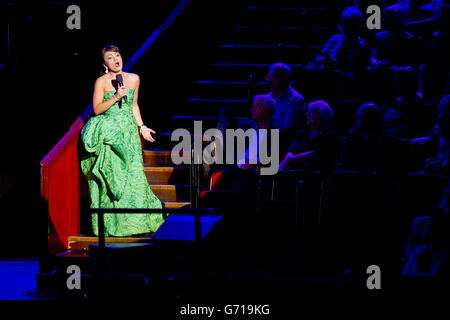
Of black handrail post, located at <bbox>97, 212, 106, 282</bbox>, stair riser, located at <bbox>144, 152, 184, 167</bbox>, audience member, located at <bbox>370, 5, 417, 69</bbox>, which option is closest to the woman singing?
stair riser, located at <bbox>144, 152, 184, 167</bbox>

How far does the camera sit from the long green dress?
21.8ft

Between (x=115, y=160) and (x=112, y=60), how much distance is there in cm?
79

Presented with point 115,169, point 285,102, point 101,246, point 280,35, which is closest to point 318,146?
point 285,102

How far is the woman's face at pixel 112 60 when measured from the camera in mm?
6488

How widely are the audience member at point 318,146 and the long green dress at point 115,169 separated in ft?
3.86

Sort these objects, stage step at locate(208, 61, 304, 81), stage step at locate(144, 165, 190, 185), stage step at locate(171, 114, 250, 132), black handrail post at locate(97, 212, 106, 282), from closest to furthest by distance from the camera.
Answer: black handrail post at locate(97, 212, 106, 282) → stage step at locate(144, 165, 190, 185) → stage step at locate(171, 114, 250, 132) → stage step at locate(208, 61, 304, 81)

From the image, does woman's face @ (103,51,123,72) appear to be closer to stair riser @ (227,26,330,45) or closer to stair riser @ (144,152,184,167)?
stair riser @ (144,152,184,167)

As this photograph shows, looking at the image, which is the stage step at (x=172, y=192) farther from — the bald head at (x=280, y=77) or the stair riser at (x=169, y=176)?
the bald head at (x=280, y=77)

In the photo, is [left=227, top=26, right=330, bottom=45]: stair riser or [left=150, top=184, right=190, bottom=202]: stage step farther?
[left=227, top=26, right=330, bottom=45]: stair riser

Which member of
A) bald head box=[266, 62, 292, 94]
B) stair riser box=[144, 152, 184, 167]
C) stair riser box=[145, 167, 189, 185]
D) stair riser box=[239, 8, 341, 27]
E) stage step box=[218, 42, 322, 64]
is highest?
stair riser box=[239, 8, 341, 27]

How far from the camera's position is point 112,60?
6.51 meters

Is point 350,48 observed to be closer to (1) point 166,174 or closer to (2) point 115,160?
(1) point 166,174

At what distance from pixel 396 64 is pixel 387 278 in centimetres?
323
